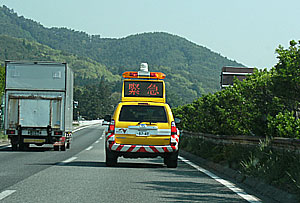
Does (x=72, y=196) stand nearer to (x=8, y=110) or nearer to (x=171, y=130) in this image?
(x=171, y=130)

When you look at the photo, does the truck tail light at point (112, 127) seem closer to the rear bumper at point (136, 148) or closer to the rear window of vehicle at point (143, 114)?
the rear bumper at point (136, 148)

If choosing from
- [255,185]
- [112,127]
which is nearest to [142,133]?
[112,127]

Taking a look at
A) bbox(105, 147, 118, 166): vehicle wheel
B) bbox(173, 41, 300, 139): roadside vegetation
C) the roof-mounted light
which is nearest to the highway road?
bbox(105, 147, 118, 166): vehicle wheel

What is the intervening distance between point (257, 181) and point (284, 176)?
101 cm

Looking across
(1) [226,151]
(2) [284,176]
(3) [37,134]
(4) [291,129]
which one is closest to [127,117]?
(1) [226,151]

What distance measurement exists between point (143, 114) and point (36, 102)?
8360 mm

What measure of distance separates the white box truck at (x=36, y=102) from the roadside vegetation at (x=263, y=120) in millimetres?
5798

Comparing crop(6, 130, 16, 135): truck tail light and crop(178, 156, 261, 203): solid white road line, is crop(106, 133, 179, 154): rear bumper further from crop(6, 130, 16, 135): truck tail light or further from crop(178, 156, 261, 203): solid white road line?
crop(6, 130, 16, 135): truck tail light

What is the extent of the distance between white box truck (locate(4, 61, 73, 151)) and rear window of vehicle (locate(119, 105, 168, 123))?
24.4 ft

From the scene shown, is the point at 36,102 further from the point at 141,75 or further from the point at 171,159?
the point at 171,159

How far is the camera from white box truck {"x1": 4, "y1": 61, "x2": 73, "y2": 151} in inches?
859

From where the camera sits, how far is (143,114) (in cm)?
1510

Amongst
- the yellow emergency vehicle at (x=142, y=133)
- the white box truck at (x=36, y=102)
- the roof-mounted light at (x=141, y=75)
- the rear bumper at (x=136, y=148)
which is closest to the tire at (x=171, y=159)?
the yellow emergency vehicle at (x=142, y=133)

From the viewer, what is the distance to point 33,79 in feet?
72.8
